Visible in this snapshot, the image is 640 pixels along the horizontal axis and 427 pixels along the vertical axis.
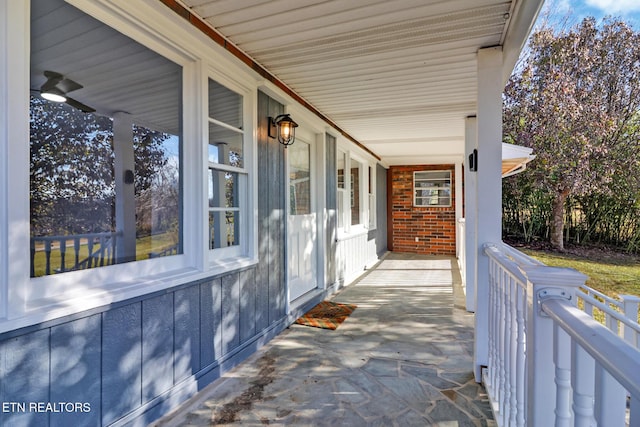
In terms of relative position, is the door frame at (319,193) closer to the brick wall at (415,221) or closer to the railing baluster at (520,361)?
the railing baluster at (520,361)

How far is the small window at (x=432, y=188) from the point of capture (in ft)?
31.7

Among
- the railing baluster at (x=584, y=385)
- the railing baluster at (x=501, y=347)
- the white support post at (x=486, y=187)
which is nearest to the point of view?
the railing baluster at (x=584, y=385)

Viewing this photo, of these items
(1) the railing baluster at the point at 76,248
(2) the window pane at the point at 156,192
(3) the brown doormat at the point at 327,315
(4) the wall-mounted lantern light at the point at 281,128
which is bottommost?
(3) the brown doormat at the point at 327,315

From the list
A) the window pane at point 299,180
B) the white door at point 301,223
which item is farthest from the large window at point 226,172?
the window pane at point 299,180

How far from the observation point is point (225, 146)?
2828mm

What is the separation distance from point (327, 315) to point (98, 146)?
304 cm

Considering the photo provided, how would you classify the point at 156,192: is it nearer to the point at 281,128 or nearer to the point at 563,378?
the point at 281,128

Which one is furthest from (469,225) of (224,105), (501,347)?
(224,105)

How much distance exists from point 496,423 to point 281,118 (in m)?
2.98

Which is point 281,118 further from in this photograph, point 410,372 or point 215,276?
point 410,372

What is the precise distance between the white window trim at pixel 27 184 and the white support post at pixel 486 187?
1.84 meters

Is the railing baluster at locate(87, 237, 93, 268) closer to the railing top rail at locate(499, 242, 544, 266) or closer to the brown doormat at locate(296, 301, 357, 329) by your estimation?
the railing top rail at locate(499, 242, 544, 266)

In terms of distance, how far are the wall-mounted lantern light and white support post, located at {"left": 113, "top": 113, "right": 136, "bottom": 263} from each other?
1.50 meters

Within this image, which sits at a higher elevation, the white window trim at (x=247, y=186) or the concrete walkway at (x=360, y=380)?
the white window trim at (x=247, y=186)
